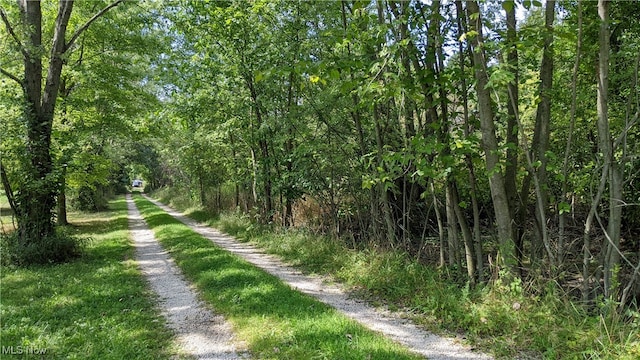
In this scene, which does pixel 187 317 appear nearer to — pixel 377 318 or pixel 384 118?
pixel 377 318

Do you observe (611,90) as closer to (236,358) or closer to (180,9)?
(236,358)

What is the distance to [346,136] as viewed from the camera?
9508 millimetres

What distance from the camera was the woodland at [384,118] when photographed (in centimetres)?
518

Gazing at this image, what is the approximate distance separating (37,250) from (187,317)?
219 inches

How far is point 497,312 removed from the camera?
16.0 ft

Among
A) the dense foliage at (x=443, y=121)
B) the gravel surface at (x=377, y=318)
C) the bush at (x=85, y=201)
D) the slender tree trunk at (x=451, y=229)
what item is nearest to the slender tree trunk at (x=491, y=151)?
the dense foliage at (x=443, y=121)

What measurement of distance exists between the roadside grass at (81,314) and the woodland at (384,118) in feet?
5.57

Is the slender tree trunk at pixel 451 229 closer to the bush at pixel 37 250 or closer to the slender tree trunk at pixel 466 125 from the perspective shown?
the slender tree trunk at pixel 466 125

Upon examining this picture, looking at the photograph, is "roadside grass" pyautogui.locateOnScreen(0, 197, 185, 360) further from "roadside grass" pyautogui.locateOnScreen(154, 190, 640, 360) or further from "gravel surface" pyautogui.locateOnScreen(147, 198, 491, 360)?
"roadside grass" pyautogui.locateOnScreen(154, 190, 640, 360)

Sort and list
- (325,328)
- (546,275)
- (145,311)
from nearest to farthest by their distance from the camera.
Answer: (325,328)
(546,275)
(145,311)

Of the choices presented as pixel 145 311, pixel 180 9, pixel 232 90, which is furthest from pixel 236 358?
pixel 180 9

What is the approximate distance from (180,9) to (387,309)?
10600 mm

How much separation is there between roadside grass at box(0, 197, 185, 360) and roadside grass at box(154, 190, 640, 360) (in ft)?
10.9

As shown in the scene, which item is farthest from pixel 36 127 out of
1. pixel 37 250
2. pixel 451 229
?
pixel 451 229
